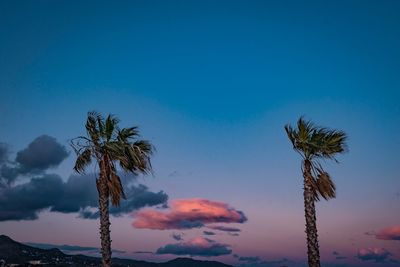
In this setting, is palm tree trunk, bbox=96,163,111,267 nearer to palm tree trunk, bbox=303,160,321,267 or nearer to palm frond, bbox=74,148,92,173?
palm frond, bbox=74,148,92,173

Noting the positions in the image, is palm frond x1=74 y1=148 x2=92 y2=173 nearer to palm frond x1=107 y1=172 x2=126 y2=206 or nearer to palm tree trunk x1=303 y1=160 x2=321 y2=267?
palm frond x1=107 y1=172 x2=126 y2=206

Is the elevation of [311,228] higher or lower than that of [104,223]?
higher

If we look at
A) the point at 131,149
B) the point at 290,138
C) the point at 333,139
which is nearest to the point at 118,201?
the point at 131,149

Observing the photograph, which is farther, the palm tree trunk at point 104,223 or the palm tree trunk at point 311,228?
the palm tree trunk at point 311,228

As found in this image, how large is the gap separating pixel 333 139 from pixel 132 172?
14598 millimetres

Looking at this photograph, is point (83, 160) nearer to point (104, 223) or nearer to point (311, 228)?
point (104, 223)

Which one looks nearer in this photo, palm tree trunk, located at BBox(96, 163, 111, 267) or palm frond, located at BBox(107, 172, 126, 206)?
palm tree trunk, located at BBox(96, 163, 111, 267)

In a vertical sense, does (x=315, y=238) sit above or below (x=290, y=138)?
below

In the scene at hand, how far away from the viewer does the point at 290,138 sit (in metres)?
34.9

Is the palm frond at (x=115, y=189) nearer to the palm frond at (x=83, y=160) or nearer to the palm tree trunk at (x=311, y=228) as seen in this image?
the palm frond at (x=83, y=160)

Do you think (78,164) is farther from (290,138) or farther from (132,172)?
(290,138)

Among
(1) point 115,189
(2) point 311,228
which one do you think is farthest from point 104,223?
(2) point 311,228

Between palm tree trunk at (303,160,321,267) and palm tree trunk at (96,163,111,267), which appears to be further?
palm tree trunk at (303,160,321,267)

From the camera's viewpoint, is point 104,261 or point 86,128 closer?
point 104,261
